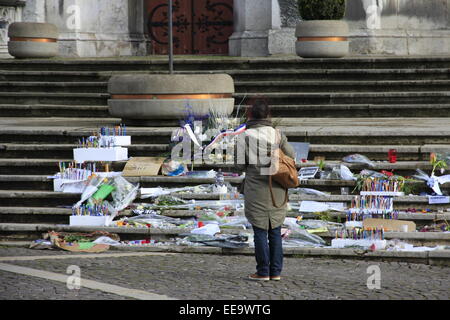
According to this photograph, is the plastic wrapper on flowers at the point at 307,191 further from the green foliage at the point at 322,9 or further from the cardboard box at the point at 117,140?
the green foliage at the point at 322,9

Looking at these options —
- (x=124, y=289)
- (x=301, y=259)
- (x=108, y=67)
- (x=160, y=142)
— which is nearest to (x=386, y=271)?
(x=301, y=259)

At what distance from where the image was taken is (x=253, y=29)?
22109 millimetres

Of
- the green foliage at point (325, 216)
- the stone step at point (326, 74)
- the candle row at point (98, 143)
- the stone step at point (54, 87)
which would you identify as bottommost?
the green foliage at point (325, 216)

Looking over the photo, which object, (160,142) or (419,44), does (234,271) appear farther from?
(419,44)

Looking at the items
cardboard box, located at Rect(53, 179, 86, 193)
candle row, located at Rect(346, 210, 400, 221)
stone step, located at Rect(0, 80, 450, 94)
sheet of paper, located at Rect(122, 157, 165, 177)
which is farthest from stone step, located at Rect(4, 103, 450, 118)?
candle row, located at Rect(346, 210, 400, 221)

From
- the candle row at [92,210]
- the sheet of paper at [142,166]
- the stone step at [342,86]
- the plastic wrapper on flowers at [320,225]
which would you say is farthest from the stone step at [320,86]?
the plastic wrapper on flowers at [320,225]

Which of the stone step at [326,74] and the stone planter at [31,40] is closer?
the stone step at [326,74]

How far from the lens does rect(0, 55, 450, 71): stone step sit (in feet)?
59.9

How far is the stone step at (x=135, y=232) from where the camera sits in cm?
1100

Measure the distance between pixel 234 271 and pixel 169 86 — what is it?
4.81 meters

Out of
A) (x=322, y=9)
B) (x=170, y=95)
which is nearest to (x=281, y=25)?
(x=322, y=9)

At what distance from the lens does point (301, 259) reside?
10.6 m

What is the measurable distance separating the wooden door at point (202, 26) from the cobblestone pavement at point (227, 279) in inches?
516

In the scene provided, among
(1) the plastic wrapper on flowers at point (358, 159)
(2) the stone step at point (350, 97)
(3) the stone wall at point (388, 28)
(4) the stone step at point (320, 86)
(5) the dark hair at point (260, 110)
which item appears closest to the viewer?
(5) the dark hair at point (260, 110)
